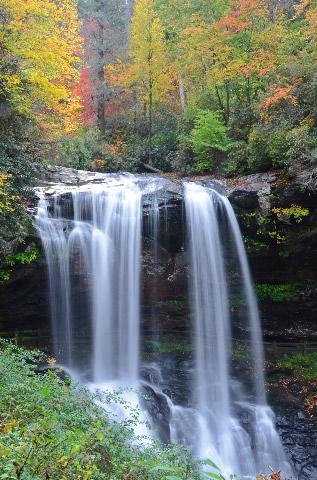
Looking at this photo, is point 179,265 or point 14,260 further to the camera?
point 179,265

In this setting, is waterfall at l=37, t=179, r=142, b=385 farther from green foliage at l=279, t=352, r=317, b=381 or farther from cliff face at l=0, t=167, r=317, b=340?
green foliage at l=279, t=352, r=317, b=381

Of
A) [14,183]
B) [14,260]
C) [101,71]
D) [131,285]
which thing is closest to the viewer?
[14,183]

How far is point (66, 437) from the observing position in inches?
161

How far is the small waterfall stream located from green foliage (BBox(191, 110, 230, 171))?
9.89 feet

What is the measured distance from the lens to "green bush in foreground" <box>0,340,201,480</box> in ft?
11.0

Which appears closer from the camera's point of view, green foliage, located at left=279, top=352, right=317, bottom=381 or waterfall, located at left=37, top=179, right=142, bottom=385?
waterfall, located at left=37, top=179, right=142, bottom=385

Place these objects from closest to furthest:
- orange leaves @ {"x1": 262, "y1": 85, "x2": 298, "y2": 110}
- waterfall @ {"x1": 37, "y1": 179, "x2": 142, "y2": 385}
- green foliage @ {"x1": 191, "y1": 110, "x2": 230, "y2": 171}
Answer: waterfall @ {"x1": 37, "y1": 179, "x2": 142, "y2": 385}
orange leaves @ {"x1": 262, "y1": 85, "x2": 298, "y2": 110}
green foliage @ {"x1": 191, "y1": 110, "x2": 230, "y2": 171}

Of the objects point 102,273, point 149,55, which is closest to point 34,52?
point 102,273

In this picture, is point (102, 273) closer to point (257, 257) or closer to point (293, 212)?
point (257, 257)

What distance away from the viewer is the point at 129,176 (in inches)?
587

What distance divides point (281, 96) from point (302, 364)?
7.92m

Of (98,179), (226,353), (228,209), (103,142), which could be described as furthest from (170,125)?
(226,353)

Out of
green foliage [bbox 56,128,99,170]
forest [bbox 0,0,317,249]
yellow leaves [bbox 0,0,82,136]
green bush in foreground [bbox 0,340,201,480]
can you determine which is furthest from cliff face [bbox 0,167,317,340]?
green bush in foreground [bbox 0,340,201,480]

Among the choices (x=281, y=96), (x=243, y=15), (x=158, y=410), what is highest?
(x=243, y=15)
